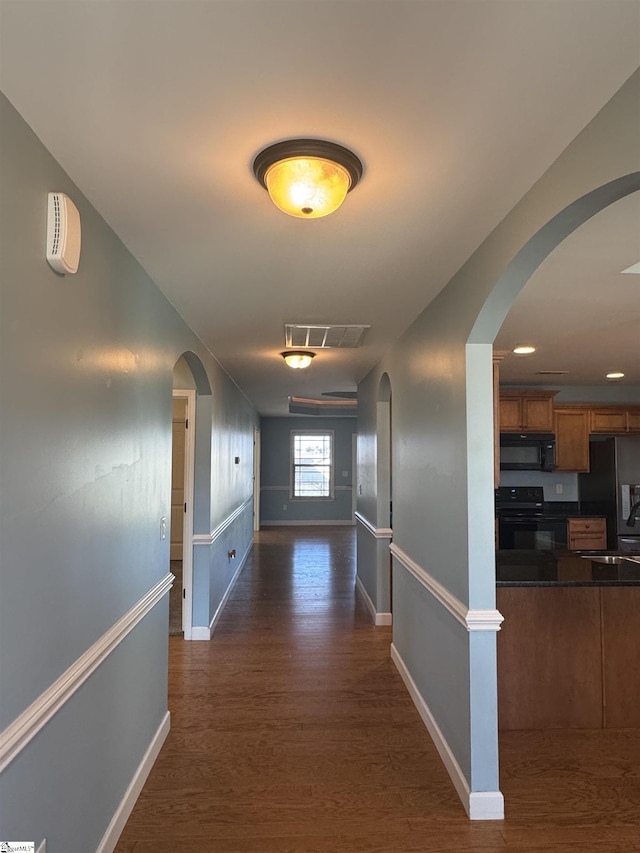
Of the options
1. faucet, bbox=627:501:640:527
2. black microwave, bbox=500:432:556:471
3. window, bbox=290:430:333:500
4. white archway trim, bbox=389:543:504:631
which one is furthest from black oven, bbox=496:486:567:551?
window, bbox=290:430:333:500

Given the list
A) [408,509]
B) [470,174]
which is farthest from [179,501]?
[470,174]

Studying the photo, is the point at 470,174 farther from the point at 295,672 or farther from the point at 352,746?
the point at 295,672

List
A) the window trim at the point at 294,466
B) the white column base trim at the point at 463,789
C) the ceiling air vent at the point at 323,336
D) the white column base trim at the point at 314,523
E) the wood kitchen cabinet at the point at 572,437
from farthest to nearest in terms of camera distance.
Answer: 1. the window trim at the point at 294,466
2. the white column base trim at the point at 314,523
3. the wood kitchen cabinet at the point at 572,437
4. the ceiling air vent at the point at 323,336
5. the white column base trim at the point at 463,789

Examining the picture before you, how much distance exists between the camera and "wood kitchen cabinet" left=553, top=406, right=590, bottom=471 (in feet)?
18.1

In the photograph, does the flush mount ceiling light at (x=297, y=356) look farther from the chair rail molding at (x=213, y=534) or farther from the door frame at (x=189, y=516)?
the chair rail molding at (x=213, y=534)

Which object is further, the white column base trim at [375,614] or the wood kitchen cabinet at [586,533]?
the wood kitchen cabinet at [586,533]

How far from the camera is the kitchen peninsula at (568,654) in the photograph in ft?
9.41

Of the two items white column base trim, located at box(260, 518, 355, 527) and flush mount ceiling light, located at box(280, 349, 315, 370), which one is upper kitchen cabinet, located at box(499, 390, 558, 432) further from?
white column base trim, located at box(260, 518, 355, 527)

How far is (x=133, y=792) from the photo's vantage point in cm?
221

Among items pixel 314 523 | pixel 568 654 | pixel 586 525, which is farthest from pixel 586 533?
pixel 314 523

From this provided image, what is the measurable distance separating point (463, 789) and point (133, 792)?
143 cm

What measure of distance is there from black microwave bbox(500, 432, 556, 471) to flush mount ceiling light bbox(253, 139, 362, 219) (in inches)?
165

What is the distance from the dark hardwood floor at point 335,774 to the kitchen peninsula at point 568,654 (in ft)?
0.35

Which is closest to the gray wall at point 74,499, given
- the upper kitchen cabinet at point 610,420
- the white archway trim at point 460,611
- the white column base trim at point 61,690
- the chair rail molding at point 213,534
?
the white column base trim at point 61,690
